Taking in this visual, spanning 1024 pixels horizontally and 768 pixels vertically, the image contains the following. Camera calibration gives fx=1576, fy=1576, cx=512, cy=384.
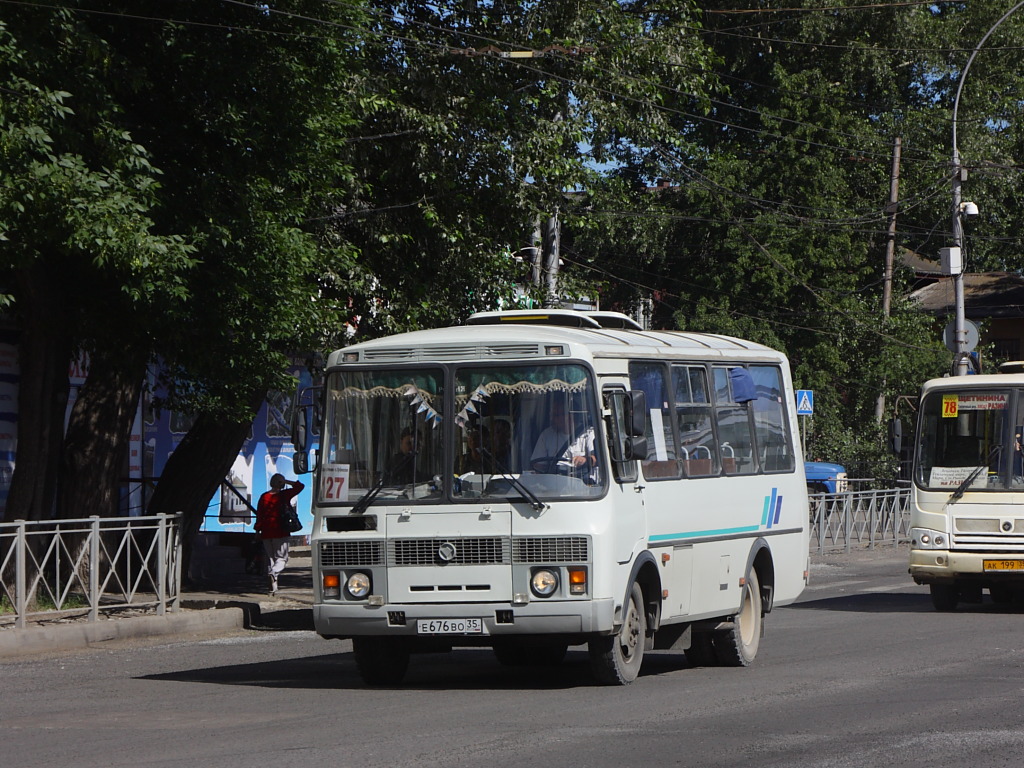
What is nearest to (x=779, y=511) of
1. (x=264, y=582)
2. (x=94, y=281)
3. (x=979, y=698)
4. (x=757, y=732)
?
(x=979, y=698)

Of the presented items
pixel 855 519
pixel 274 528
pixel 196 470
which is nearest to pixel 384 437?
pixel 274 528

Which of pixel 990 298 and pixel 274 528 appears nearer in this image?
pixel 274 528

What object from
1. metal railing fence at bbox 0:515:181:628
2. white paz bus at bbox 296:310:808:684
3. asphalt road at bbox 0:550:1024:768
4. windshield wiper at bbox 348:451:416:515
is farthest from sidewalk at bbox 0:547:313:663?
windshield wiper at bbox 348:451:416:515

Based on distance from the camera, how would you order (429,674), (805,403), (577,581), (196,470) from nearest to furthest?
(577,581)
(429,674)
(196,470)
(805,403)

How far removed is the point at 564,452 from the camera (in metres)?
10.8

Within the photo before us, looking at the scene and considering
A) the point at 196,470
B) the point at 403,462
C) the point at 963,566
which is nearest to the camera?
the point at 403,462

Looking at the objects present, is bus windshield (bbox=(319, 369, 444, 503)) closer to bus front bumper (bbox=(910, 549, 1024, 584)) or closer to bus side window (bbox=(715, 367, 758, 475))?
bus side window (bbox=(715, 367, 758, 475))

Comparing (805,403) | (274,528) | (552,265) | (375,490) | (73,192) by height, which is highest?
(552,265)

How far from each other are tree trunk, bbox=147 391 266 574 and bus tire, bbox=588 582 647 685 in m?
9.21

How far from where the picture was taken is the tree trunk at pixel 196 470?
776 inches

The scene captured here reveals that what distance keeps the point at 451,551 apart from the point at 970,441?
372 inches

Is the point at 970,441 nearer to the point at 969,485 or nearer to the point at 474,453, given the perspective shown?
the point at 969,485

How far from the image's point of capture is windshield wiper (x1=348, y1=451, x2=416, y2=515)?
11.0 metres

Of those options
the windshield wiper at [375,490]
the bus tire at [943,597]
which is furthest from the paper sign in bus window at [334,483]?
the bus tire at [943,597]
